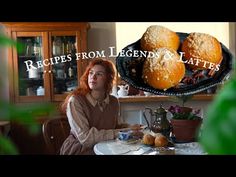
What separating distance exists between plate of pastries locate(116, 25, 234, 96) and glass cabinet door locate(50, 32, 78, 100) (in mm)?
358

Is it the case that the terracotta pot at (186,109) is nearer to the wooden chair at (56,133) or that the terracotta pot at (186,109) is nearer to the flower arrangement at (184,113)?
the flower arrangement at (184,113)

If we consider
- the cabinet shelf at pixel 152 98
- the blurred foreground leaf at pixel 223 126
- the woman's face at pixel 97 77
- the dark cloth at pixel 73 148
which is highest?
the woman's face at pixel 97 77

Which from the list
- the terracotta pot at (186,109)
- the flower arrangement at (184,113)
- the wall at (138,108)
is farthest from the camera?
the wall at (138,108)

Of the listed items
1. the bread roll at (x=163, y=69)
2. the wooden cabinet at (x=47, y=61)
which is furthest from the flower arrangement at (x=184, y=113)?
the wooden cabinet at (x=47, y=61)

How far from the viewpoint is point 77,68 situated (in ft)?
8.59

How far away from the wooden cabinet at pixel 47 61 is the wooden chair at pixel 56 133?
0.18m

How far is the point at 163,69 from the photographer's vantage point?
2.68 meters

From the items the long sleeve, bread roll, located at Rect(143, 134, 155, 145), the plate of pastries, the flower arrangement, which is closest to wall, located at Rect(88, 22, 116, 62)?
the plate of pastries

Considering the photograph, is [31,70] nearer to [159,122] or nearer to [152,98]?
[152,98]

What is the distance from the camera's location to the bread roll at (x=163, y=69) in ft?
8.66

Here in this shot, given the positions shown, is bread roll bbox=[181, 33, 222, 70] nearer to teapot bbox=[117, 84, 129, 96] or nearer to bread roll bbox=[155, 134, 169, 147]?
teapot bbox=[117, 84, 129, 96]
